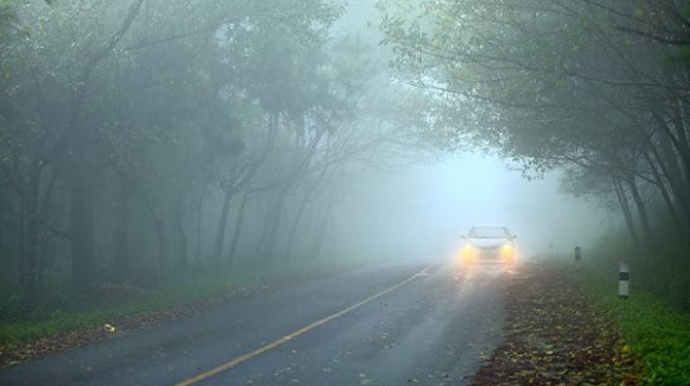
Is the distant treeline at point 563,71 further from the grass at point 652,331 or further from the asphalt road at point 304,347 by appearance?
the asphalt road at point 304,347

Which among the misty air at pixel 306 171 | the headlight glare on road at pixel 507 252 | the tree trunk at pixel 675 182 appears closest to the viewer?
the misty air at pixel 306 171

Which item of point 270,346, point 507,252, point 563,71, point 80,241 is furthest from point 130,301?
point 507,252

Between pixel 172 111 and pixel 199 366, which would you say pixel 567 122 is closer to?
pixel 172 111

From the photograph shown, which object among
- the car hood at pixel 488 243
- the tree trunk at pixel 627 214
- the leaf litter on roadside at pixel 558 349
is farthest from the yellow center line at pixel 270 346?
the tree trunk at pixel 627 214

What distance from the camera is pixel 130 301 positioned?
1847 cm

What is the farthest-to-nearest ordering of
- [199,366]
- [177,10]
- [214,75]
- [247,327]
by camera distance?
[214,75], [177,10], [247,327], [199,366]

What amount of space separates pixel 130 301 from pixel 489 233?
17.9 meters

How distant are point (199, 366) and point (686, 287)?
11.3 metres

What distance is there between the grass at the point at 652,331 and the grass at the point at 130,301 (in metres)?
10.2

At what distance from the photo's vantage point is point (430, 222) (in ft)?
386

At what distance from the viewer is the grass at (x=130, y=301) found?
13859 millimetres

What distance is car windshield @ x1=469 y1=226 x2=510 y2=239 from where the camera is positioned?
30.7 metres

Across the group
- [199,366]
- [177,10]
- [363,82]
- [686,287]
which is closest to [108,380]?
[199,366]

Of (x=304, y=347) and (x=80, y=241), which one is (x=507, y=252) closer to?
(x=80, y=241)
